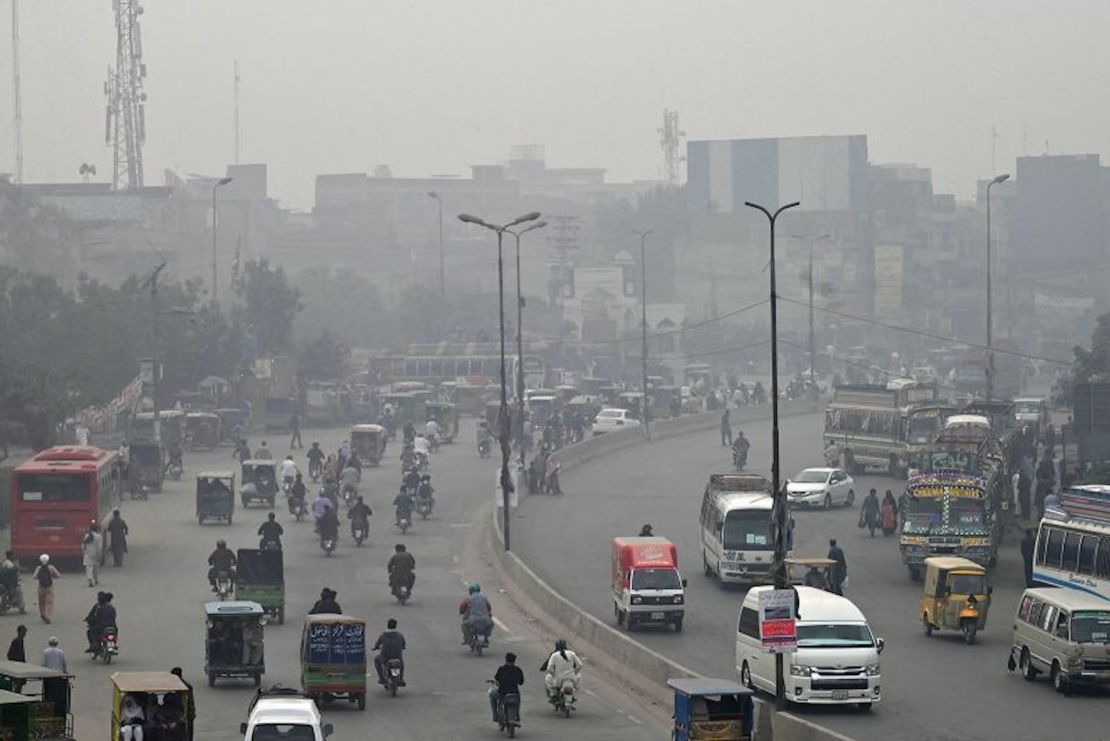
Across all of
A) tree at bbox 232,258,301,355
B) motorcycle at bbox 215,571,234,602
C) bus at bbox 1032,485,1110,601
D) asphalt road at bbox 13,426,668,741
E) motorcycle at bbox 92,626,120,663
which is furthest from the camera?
tree at bbox 232,258,301,355

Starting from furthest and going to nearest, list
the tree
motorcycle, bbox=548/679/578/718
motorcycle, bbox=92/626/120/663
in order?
the tree → motorcycle, bbox=92/626/120/663 → motorcycle, bbox=548/679/578/718

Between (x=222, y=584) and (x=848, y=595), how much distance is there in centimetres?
1163

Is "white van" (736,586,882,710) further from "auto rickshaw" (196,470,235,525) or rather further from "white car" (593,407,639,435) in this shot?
"white car" (593,407,639,435)

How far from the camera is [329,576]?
45.1 metres

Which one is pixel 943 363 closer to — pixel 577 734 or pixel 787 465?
pixel 787 465

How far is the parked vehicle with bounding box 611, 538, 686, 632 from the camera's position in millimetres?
36188

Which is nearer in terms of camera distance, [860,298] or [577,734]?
[577,734]

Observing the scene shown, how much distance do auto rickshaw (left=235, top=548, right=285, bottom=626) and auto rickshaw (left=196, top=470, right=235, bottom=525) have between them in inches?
679

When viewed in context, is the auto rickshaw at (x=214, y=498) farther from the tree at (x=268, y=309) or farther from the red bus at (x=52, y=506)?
the tree at (x=268, y=309)

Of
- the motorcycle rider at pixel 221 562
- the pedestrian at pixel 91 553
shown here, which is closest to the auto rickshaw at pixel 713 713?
the motorcycle rider at pixel 221 562

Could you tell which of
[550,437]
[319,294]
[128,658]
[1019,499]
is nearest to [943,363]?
[319,294]

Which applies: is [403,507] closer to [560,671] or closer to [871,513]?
[871,513]

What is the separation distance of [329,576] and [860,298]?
453ft

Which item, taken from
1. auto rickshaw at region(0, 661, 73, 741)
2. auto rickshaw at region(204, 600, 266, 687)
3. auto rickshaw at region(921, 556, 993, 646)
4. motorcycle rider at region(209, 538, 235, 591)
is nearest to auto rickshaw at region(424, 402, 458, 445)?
motorcycle rider at region(209, 538, 235, 591)
